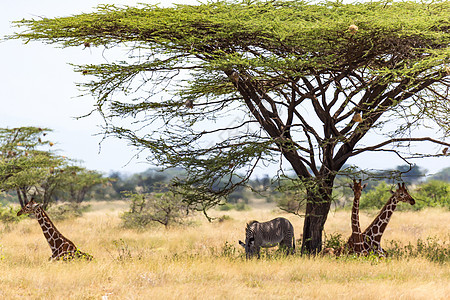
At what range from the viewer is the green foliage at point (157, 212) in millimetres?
19000

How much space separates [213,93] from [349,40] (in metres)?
5.40

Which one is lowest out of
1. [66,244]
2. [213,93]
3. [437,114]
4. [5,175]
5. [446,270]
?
[446,270]

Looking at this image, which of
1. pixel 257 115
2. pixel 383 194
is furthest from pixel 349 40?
pixel 383 194

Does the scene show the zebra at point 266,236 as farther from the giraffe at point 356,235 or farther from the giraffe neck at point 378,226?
the giraffe neck at point 378,226

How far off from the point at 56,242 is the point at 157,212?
9308 mm

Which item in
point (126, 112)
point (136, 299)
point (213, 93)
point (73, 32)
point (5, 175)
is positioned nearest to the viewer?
point (136, 299)

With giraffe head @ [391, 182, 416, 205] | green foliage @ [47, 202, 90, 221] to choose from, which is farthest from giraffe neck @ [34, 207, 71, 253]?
green foliage @ [47, 202, 90, 221]

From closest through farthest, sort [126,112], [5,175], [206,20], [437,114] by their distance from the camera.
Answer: [206,20] → [126,112] → [437,114] → [5,175]

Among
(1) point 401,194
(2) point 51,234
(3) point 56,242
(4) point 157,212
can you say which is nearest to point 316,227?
(1) point 401,194

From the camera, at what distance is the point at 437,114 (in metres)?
13.0

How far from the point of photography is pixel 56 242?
9984mm

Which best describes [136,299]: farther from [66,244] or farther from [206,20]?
[206,20]

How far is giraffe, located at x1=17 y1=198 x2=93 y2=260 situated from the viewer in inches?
383

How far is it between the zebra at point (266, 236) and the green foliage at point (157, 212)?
27.5ft
